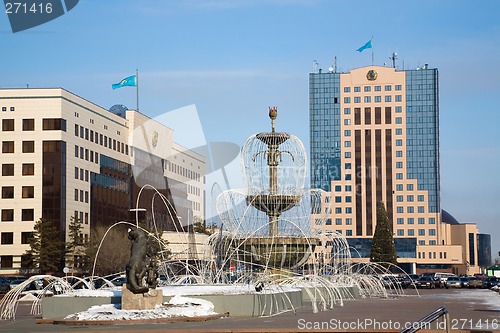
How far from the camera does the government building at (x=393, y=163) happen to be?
535ft

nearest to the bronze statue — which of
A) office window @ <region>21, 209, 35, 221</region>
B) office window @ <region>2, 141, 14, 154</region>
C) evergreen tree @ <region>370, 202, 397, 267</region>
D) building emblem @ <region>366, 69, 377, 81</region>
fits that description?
office window @ <region>21, 209, 35, 221</region>

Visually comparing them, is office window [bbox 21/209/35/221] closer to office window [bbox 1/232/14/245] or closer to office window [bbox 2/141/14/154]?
office window [bbox 1/232/14/245]

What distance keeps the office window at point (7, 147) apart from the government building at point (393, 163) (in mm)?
83457

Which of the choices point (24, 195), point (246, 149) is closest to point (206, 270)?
point (246, 149)

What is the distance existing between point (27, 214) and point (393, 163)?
89422 mm

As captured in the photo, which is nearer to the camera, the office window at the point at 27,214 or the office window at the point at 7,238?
the office window at the point at 7,238

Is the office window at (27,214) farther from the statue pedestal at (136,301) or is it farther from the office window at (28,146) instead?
the statue pedestal at (136,301)

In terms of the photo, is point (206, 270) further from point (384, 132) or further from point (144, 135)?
point (384, 132)

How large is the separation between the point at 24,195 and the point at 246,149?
50346 millimetres

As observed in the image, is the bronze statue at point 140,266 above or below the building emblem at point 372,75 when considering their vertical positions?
below

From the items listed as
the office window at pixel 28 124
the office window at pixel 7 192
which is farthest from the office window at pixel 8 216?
the office window at pixel 28 124

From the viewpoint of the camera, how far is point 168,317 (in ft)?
86.6

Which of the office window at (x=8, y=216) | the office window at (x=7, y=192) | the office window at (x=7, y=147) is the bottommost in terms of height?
the office window at (x=8, y=216)

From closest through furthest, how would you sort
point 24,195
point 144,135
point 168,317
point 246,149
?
point 168,317
point 246,149
point 24,195
point 144,135
